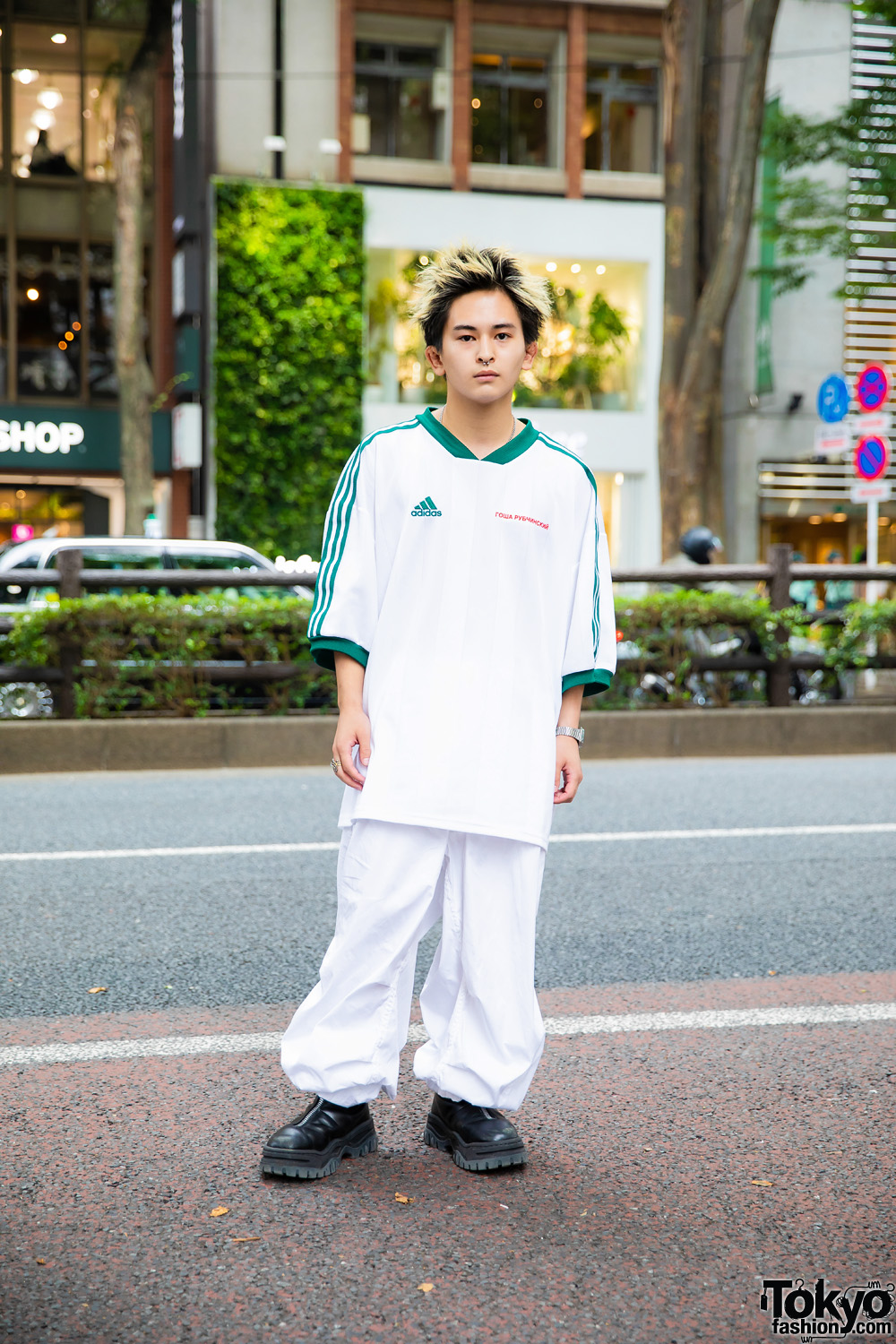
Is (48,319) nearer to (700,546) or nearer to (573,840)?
(700,546)

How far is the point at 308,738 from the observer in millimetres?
9445

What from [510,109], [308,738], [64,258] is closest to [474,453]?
[308,738]

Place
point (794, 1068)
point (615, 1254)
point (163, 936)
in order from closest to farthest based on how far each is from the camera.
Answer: point (615, 1254) < point (794, 1068) < point (163, 936)

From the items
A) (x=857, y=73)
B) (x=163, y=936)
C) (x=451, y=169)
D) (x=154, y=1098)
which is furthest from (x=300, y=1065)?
(x=857, y=73)

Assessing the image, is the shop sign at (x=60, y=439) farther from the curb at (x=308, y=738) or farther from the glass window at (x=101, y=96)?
the curb at (x=308, y=738)

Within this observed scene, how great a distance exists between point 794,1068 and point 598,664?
4.27 feet

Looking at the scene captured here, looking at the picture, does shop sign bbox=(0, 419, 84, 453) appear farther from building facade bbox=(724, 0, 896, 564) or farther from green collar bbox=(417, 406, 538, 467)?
green collar bbox=(417, 406, 538, 467)

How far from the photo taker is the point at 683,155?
48.1 ft

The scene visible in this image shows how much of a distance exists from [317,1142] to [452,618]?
3.69 ft

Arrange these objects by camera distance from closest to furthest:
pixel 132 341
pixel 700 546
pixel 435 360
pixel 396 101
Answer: pixel 435 360 < pixel 700 546 < pixel 132 341 < pixel 396 101

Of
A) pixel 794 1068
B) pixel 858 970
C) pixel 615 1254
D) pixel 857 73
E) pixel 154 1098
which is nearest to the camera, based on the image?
pixel 615 1254

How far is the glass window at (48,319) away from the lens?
2486cm

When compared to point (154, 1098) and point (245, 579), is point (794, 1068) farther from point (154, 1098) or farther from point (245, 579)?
point (245, 579)

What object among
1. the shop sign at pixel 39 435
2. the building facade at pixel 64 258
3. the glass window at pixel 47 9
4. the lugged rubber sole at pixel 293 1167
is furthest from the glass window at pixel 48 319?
the lugged rubber sole at pixel 293 1167
